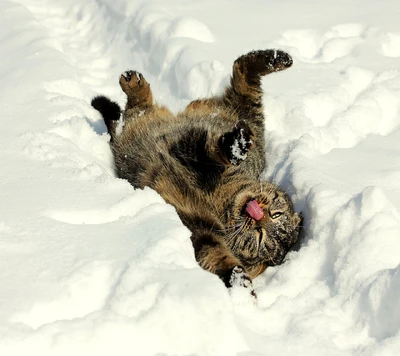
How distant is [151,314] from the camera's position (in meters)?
2.34

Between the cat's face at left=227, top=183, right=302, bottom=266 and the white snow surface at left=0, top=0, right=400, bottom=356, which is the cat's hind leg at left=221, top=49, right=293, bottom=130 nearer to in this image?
the white snow surface at left=0, top=0, right=400, bottom=356

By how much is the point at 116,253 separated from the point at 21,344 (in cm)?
66

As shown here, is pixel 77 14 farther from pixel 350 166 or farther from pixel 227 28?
pixel 350 166

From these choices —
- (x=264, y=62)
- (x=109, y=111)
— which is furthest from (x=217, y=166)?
(x=109, y=111)

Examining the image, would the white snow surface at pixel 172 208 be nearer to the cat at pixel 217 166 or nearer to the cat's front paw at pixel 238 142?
the cat at pixel 217 166

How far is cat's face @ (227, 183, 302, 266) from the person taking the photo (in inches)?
150

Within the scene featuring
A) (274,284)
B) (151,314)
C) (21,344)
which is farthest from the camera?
(274,284)

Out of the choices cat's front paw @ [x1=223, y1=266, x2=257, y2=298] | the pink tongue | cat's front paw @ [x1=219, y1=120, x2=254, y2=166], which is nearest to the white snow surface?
cat's front paw @ [x1=223, y1=266, x2=257, y2=298]

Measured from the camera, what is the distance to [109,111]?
475 cm

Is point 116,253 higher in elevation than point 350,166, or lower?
higher

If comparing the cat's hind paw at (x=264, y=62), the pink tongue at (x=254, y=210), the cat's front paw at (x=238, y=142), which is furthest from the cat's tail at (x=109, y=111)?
the pink tongue at (x=254, y=210)

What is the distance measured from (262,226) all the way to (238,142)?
1.92ft

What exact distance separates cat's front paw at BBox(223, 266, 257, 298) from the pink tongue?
23.5 inches

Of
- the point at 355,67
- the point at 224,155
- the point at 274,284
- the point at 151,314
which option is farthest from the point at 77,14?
the point at 151,314
